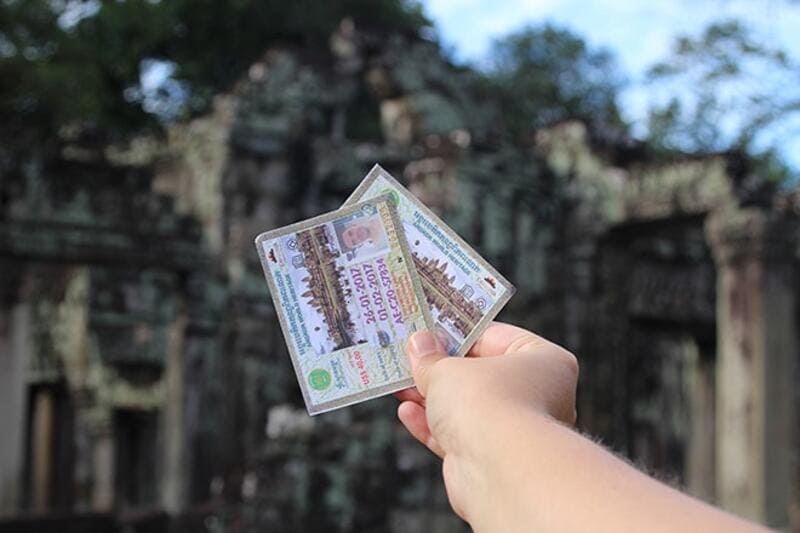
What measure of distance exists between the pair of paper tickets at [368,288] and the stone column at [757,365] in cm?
915

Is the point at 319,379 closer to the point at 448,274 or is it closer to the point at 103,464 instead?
the point at 448,274

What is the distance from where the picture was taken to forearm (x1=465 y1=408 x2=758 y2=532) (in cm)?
128

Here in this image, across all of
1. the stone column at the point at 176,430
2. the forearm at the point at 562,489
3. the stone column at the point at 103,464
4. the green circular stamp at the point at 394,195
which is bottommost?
the stone column at the point at 103,464

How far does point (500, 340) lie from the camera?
1.84 m

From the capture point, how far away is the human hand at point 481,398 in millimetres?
1527

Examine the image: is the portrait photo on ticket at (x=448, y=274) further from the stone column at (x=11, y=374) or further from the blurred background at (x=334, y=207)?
the stone column at (x=11, y=374)

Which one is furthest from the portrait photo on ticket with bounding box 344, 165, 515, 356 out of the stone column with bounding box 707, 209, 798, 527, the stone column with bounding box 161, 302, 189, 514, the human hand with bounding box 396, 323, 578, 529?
the stone column with bounding box 161, 302, 189, 514

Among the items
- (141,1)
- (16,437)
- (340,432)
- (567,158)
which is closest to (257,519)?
(340,432)

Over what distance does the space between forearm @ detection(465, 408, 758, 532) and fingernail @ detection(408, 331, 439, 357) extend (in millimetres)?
252

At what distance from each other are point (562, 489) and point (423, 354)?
1.41 feet

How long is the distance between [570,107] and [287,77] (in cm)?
2523

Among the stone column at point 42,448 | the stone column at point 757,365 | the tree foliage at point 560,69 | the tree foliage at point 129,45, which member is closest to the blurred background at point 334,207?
the stone column at point 757,365

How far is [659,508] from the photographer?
4.23 feet

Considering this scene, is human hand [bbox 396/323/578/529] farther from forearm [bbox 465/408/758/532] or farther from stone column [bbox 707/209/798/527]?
stone column [bbox 707/209/798/527]
